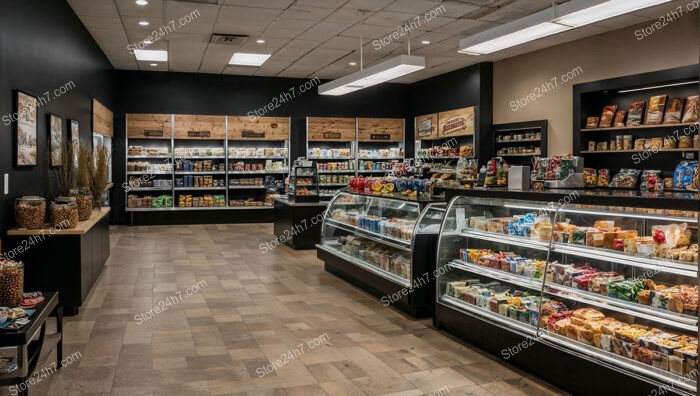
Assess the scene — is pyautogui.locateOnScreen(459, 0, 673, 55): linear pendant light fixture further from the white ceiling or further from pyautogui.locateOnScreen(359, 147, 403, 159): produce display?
pyautogui.locateOnScreen(359, 147, 403, 159): produce display

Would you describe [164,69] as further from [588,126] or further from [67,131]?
[588,126]

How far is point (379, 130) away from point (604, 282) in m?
10.5

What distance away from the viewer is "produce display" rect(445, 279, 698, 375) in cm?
309

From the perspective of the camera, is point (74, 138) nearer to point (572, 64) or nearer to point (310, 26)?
point (310, 26)

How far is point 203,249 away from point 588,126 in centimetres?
633

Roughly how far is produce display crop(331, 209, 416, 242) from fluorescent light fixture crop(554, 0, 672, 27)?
2270 mm

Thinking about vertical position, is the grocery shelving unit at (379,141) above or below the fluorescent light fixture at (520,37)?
below

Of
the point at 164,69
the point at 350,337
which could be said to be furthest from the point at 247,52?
the point at 350,337

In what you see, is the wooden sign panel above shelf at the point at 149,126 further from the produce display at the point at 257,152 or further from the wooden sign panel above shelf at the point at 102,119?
the produce display at the point at 257,152

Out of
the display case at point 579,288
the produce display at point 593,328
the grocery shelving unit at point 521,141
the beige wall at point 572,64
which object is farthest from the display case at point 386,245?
the grocery shelving unit at point 521,141

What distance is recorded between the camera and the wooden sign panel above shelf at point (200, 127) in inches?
500

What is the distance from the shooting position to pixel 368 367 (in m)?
4.07

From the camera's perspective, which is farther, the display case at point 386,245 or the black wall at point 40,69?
the display case at point 386,245

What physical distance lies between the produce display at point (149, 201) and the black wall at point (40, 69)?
A: 3.69 meters
